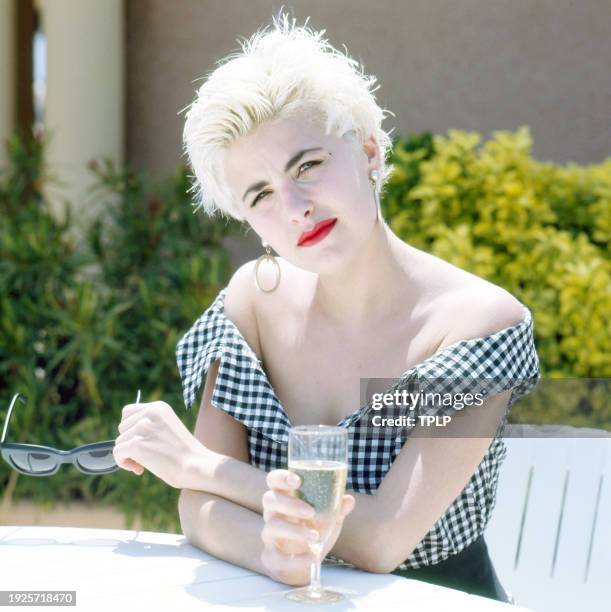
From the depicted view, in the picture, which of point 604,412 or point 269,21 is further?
point 269,21

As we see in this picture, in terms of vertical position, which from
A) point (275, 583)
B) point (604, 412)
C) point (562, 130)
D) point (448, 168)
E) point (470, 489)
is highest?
point (562, 130)

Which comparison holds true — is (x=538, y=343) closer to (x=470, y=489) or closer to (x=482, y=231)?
(x=482, y=231)

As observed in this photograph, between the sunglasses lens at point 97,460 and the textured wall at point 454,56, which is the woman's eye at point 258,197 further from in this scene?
the textured wall at point 454,56

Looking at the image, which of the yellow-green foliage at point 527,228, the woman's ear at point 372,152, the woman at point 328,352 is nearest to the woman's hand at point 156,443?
the woman at point 328,352

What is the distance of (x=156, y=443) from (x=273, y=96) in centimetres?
71

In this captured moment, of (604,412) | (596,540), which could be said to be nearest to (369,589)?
(596,540)

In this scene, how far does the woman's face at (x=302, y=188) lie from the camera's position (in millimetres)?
2010

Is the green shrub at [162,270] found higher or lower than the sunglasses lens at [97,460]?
higher

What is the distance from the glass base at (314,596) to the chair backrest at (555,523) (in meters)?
0.75

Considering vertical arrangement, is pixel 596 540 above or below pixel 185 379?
below

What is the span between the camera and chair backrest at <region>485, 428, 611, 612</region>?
7.24 ft

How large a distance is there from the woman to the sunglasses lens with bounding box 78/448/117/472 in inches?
3.6

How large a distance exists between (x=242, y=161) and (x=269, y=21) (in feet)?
12.5

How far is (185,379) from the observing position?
236cm
